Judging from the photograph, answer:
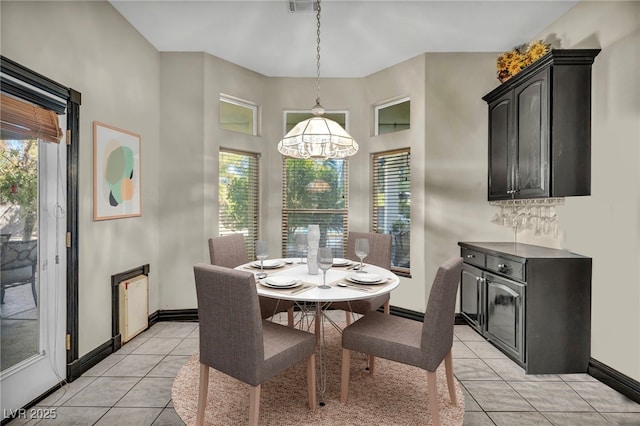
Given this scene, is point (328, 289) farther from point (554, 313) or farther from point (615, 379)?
point (615, 379)

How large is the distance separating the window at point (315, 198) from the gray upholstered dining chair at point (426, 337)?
2065 millimetres

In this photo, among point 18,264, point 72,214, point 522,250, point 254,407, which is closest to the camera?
point 254,407

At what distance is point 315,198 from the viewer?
163 inches

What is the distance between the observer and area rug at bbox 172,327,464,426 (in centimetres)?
195

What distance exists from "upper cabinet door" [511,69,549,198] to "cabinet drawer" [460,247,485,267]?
2.11 feet

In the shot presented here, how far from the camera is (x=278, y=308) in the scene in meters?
2.85

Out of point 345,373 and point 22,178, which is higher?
point 22,178

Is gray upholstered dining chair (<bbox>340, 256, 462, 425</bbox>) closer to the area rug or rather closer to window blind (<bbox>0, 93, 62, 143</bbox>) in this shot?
the area rug

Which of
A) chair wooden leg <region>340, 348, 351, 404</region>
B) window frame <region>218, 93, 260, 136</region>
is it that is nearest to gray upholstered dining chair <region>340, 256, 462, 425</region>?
chair wooden leg <region>340, 348, 351, 404</region>

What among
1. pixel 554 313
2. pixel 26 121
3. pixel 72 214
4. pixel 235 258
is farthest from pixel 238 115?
pixel 554 313

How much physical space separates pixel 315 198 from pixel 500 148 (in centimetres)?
211

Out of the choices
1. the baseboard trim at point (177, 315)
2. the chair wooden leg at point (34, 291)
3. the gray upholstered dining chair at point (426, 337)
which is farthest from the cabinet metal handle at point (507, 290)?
the chair wooden leg at point (34, 291)

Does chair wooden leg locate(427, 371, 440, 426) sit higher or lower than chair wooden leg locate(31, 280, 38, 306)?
lower

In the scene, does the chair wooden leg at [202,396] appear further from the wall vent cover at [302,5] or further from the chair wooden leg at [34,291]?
the wall vent cover at [302,5]
